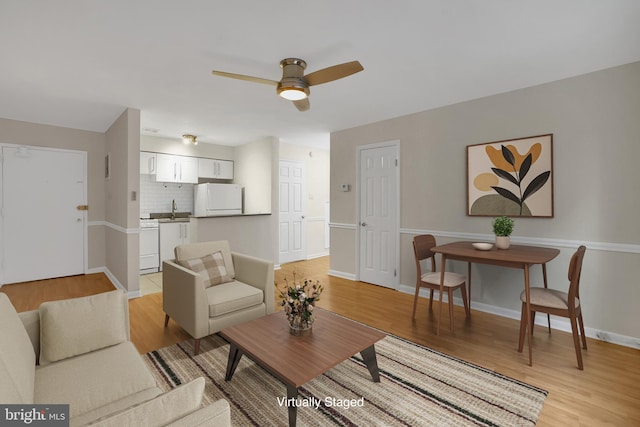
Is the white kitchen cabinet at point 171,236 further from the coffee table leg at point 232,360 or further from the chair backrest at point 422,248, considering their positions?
the chair backrest at point 422,248

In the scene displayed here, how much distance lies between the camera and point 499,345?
265cm

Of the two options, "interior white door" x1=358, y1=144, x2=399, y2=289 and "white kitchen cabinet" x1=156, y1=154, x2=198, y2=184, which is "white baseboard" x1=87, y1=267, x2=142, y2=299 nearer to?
"white kitchen cabinet" x1=156, y1=154, x2=198, y2=184

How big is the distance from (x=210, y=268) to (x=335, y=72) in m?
2.10

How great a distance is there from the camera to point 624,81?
2.65 metres

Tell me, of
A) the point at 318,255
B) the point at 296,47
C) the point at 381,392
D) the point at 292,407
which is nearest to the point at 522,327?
the point at 381,392

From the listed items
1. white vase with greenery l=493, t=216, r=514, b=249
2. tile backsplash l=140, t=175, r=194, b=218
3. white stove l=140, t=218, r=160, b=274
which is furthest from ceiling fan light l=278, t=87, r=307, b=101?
tile backsplash l=140, t=175, r=194, b=218

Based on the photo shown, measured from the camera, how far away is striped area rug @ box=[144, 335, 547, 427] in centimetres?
177

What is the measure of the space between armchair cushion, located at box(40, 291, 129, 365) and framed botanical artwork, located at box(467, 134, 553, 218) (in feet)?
11.5

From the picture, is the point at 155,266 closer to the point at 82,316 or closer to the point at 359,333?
the point at 82,316

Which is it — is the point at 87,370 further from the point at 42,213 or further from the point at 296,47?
the point at 42,213

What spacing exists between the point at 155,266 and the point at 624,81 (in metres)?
6.49

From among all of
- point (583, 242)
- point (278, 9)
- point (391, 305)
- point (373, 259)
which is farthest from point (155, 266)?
point (583, 242)

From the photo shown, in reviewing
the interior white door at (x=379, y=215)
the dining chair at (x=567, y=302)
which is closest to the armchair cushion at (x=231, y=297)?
the interior white door at (x=379, y=215)

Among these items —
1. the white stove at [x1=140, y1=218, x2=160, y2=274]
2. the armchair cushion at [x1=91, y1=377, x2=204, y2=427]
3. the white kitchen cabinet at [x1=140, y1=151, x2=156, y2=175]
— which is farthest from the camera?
the white kitchen cabinet at [x1=140, y1=151, x2=156, y2=175]
